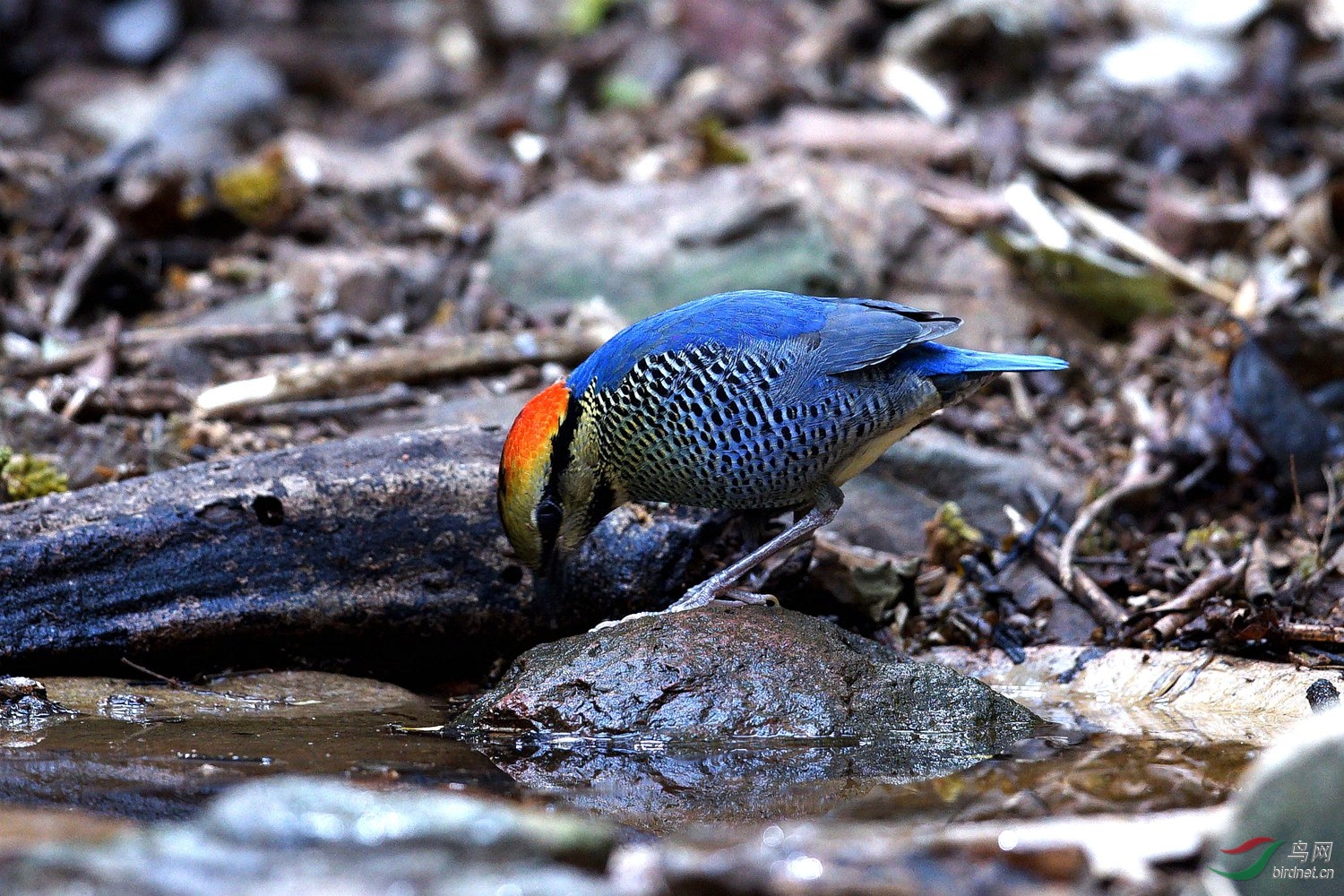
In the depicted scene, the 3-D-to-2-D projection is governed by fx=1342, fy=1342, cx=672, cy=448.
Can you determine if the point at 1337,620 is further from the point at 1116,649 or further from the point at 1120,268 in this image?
the point at 1120,268

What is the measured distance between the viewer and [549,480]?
3959mm

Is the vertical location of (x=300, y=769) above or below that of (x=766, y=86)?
below

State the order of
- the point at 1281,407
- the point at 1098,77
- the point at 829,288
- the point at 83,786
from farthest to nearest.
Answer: the point at 1098,77 → the point at 829,288 → the point at 1281,407 → the point at 83,786

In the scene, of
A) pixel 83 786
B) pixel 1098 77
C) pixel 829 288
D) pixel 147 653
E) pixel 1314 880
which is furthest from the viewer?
pixel 1098 77

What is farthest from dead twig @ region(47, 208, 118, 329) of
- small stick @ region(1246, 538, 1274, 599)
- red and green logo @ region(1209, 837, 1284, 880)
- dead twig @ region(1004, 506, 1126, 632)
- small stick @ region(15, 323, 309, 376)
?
red and green logo @ region(1209, 837, 1284, 880)

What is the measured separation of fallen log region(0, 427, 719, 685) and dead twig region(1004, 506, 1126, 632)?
1.38 metres

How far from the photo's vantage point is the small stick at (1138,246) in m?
7.30

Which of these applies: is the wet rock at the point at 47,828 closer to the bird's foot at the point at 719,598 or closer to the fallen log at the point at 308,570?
the fallen log at the point at 308,570

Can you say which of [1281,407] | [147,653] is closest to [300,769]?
[147,653]

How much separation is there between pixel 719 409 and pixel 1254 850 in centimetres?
205

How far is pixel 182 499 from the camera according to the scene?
407cm

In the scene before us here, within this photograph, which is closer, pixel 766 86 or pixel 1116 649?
pixel 1116 649

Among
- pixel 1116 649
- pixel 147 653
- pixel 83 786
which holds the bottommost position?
pixel 1116 649

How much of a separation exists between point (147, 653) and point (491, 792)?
1.57 metres
